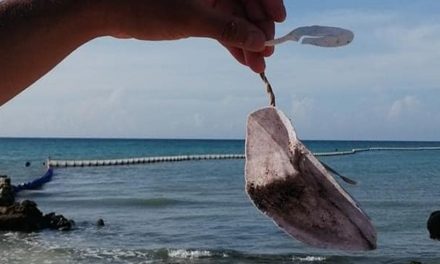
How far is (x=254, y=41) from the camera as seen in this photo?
2.04 metres

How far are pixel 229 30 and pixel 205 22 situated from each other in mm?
78

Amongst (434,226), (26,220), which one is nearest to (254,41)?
(434,226)

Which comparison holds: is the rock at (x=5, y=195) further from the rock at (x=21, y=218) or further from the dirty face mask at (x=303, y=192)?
the dirty face mask at (x=303, y=192)

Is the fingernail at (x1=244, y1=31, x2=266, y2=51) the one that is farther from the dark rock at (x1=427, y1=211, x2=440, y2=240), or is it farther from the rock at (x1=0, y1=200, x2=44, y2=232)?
the rock at (x1=0, y1=200, x2=44, y2=232)

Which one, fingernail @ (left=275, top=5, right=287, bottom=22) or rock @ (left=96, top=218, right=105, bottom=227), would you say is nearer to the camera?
fingernail @ (left=275, top=5, right=287, bottom=22)

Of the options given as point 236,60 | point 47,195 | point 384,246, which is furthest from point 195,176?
point 236,60

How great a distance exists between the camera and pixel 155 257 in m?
19.2

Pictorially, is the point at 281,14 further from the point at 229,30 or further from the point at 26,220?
the point at 26,220

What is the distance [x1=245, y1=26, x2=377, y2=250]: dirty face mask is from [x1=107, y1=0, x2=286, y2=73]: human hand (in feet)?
0.55

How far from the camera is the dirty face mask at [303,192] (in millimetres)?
1929

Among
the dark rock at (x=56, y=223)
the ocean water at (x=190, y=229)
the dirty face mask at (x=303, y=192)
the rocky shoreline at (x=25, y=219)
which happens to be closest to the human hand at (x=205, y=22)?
the dirty face mask at (x=303, y=192)

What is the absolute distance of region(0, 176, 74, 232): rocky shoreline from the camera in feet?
75.6

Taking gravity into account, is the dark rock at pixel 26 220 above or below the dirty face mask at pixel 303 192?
below

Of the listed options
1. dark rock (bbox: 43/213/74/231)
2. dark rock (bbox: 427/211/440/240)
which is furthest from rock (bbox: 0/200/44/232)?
dark rock (bbox: 427/211/440/240)
